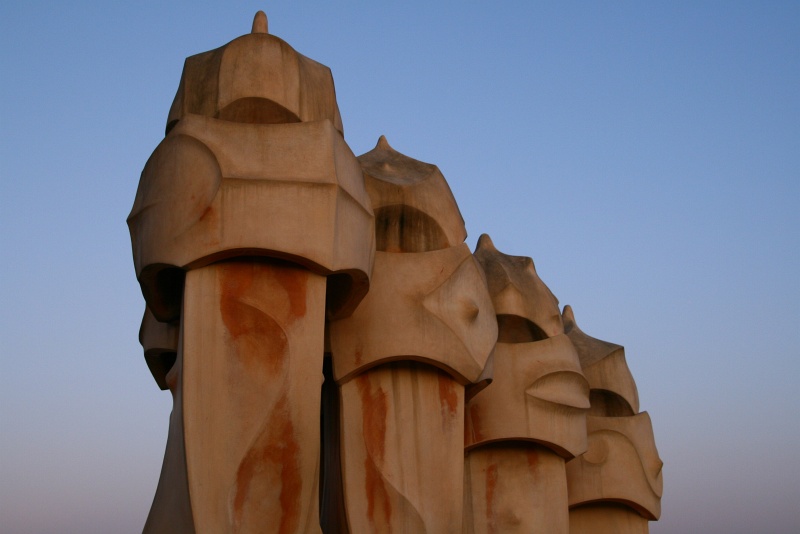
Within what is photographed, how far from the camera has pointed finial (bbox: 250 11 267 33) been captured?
11.6 metres

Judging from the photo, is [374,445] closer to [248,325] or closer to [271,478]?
[271,478]

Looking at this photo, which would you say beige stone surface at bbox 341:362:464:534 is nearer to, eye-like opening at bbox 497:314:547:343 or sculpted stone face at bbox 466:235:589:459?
sculpted stone face at bbox 466:235:589:459

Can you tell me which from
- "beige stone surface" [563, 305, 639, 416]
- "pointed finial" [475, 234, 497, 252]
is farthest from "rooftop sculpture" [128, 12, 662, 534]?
"beige stone surface" [563, 305, 639, 416]

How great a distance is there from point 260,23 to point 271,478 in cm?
480

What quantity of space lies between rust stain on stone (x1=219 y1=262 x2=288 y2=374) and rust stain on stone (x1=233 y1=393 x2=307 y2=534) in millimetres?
401

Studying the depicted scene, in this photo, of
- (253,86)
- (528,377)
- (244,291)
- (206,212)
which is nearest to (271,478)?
(244,291)

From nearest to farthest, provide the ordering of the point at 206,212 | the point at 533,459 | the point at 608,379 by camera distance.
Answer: the point at 206,212 < the point at 533,459 < the point at 608,379

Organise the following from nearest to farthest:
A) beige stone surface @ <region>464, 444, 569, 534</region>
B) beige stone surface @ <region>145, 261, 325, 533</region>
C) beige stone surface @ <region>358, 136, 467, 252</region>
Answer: beige stone surface @ <region>145, 261, 325, 533</region>, beige stone surface @ <region>358, 136, 467, 252</region>, beige stone surface @ <region>464, 444, 569, 534</region>

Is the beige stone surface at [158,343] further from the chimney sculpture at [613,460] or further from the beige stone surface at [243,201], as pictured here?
the chimney sculpture at [613,460]

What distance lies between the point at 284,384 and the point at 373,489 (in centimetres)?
209

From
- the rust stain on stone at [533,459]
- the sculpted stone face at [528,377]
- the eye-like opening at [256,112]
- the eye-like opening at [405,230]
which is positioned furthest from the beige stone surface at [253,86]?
the rust stain on stone at [533,459]

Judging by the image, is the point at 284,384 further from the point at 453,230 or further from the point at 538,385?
the point at 538,385

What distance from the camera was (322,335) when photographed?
34.2 feet

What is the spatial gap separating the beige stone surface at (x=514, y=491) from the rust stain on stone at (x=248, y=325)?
15.0 feet
